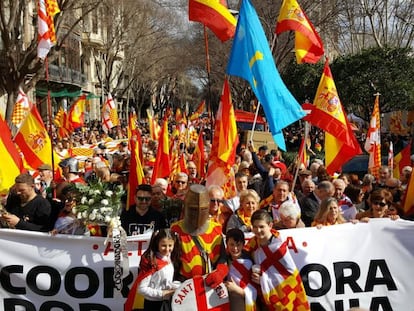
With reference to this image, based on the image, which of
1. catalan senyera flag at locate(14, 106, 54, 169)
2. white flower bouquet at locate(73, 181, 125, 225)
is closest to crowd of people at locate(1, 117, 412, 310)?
white flower bouquet at locate(73, 181, 125, 225)

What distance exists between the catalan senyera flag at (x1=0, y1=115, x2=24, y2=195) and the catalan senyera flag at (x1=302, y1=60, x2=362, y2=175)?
12.9 feet

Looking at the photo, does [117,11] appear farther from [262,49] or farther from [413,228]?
[413,228]

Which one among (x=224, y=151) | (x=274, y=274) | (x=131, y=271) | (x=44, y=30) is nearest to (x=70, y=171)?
(x=44, y=30)

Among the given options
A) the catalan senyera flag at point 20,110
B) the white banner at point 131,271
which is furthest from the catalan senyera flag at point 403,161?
the catalan senyera flag at point 20,110

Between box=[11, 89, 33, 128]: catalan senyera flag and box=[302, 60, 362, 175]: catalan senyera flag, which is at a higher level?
box=[11, 89, 33, 128]: catalan senyera flag

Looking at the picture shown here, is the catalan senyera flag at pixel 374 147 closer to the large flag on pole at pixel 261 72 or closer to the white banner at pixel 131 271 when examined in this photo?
the large flag on pole at pixel 261 72

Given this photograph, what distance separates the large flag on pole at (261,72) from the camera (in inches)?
249

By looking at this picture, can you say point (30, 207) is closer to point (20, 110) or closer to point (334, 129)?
point (334, 129)

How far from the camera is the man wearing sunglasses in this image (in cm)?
525

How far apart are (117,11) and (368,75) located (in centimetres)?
1480

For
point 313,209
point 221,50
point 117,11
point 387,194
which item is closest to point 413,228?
point 387,194

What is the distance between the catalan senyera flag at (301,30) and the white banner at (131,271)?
12.9 ft

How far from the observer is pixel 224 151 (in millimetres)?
7160

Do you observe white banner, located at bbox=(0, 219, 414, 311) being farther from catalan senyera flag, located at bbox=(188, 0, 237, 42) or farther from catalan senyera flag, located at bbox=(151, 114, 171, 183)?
catalan senyera flag, located at bbox=(151, 114, 171, 183)
